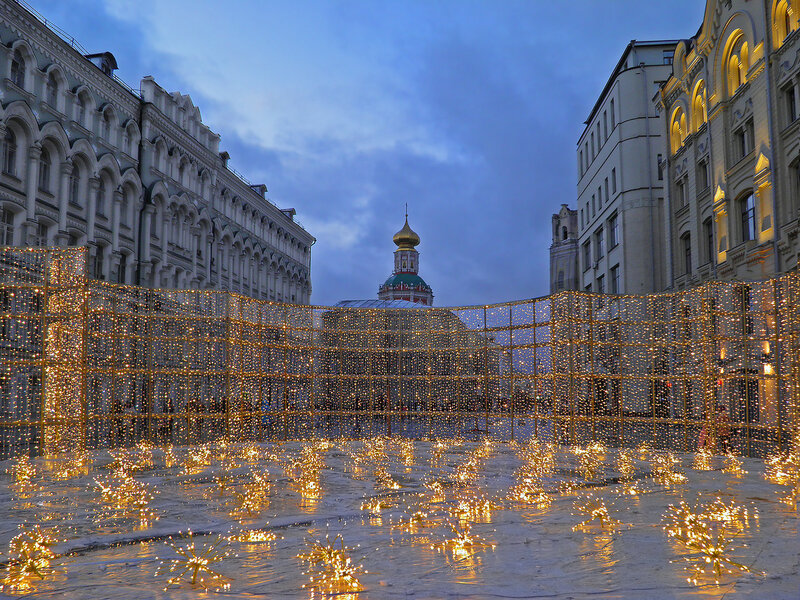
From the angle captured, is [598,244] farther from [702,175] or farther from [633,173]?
[702,175]

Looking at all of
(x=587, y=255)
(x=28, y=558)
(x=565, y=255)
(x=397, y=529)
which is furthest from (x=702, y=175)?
(x=28, y=558)

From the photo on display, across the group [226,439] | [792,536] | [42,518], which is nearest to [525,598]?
[792,536]

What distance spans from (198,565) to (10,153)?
23.0 metres

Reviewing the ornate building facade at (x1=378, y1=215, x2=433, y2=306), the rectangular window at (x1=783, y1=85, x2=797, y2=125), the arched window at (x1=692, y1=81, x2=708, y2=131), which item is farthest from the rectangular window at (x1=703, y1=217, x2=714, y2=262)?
the ornate building facade at (x1=378, y1=215, x2=433, y2=306)

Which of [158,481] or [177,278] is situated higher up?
[177,278]

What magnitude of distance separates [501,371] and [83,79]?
65.5 ft

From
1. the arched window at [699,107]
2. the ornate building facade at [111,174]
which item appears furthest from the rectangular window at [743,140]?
the ornate building facade at [111,174]

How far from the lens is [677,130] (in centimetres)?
3206

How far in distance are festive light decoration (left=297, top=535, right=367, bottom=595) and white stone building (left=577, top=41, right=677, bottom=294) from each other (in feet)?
103

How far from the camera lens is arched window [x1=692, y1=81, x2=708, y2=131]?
95.0 feet

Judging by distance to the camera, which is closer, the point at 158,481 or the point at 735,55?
the point at 158,481

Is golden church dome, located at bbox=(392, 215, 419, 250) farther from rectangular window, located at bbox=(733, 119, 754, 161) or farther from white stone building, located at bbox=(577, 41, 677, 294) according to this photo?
rectangular window, located at bbox=(733, 119, 754, 161)

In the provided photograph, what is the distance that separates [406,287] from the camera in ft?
346

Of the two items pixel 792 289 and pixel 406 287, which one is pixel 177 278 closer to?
pixel 792 289
